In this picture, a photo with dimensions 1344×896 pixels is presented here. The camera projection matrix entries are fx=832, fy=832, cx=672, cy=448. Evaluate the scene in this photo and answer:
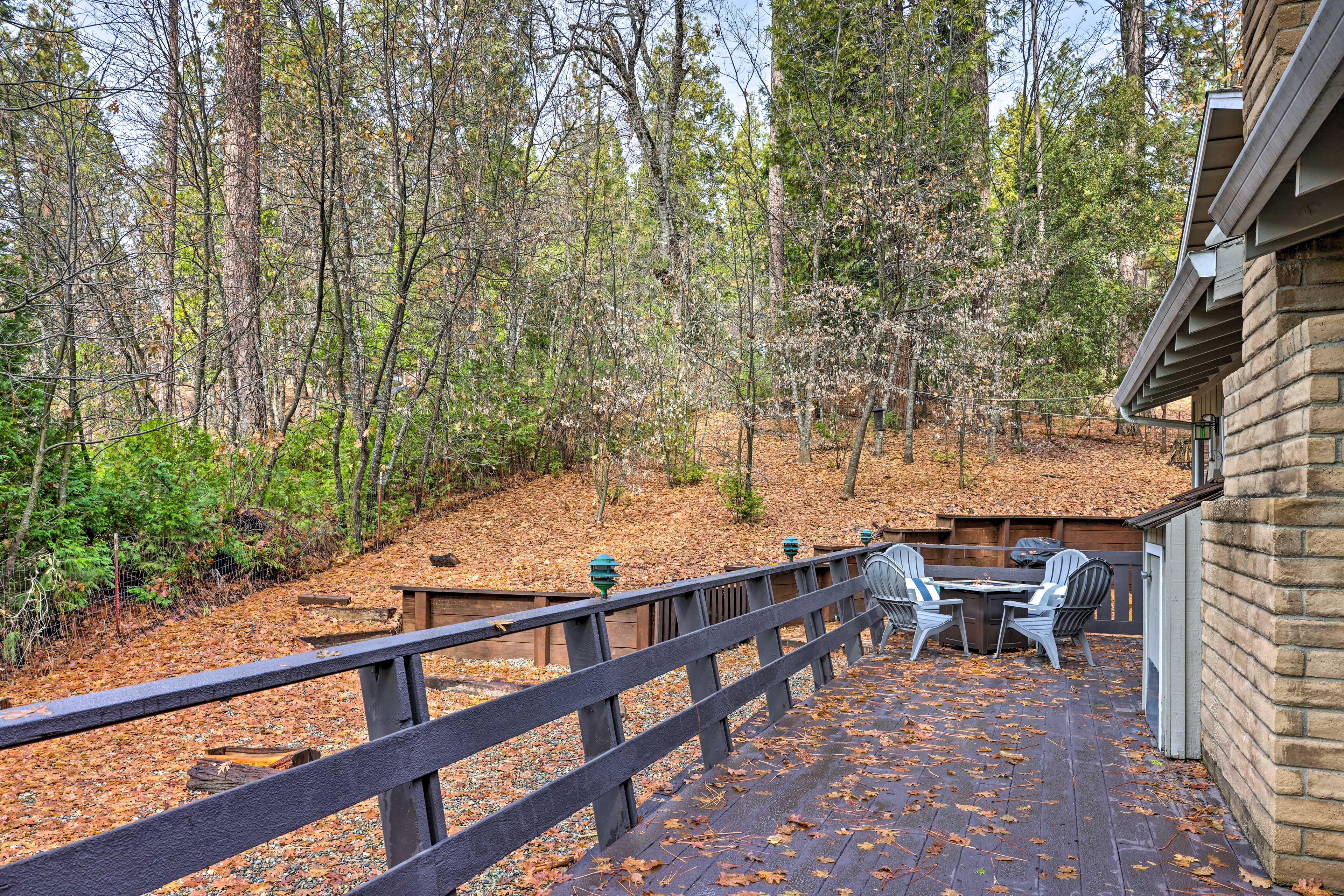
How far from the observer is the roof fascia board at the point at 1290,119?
1871mm

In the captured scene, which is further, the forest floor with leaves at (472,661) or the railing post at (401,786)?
the forest floor with leaves at (472,661)

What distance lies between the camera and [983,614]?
24.0 feet

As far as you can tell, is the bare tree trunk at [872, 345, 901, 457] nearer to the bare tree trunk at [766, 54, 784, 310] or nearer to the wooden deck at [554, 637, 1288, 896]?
the bare tree trunk at [766, 54, 784, 310]

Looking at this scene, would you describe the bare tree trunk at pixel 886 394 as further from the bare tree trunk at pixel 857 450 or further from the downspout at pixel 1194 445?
the downspout at pixel 1194 445

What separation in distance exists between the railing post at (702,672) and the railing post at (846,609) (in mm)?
2746

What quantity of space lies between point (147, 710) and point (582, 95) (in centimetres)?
1645

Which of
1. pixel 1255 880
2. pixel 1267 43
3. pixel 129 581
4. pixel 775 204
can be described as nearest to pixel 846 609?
pixel 1255 880

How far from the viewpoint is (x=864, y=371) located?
17.4 metres

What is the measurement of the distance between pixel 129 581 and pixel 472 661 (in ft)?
14.4

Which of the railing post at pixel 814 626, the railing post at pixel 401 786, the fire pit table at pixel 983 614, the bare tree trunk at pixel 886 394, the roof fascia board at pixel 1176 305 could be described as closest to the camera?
the railing post at pixel 401 786

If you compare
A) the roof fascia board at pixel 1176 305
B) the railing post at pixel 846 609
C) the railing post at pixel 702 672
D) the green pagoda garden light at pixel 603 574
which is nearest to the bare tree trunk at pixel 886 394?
the railing post at pixel 846 609

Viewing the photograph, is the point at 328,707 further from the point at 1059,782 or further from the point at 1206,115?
the point at 1206,115

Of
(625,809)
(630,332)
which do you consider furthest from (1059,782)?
(630,332)

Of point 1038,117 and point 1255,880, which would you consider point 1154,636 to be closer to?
Result: point 1255,880
